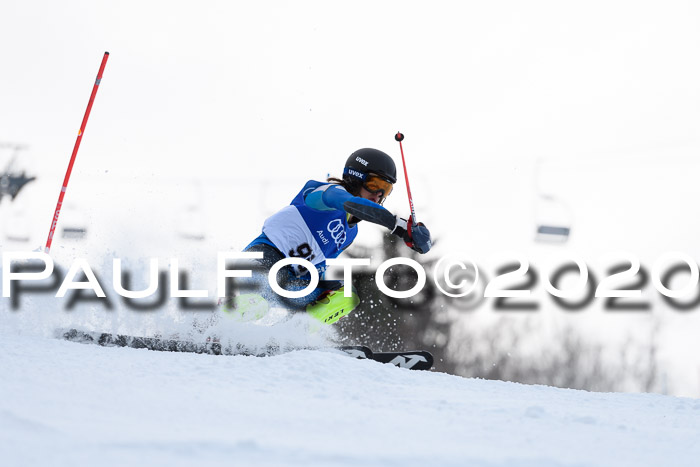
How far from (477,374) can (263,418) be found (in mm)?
22366

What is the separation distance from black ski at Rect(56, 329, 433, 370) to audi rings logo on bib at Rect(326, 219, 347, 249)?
97cm

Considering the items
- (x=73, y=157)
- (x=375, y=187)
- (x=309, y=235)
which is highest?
(x=73, y=157)

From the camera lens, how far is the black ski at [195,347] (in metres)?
4.34

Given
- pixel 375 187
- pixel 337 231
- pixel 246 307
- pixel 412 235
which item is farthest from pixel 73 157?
pixel 412 235

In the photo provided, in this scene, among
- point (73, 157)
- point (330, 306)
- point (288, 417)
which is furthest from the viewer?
point (73, 157)

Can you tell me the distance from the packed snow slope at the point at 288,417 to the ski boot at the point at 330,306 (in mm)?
2163

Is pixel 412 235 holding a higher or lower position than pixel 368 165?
lower

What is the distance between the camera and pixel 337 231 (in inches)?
218

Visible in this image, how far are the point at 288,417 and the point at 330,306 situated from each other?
135 inches

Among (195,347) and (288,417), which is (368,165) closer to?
(195,347)

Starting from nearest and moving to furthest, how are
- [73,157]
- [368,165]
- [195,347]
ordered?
[195,347]
[368,165]
[73,157]

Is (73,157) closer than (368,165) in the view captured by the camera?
No

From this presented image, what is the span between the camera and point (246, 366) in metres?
3.12

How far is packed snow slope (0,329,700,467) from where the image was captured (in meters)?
1.80
